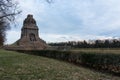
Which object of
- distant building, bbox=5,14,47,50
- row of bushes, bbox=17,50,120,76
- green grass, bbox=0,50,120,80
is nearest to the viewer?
green grass, bbox=0,50,120,80

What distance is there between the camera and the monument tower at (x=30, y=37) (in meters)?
89.5

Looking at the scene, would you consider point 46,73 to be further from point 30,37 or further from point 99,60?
point 30,37

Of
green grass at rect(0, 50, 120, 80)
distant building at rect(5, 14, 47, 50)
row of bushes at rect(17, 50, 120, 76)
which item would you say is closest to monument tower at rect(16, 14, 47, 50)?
distant building at rect(5, 14, 47, 50)

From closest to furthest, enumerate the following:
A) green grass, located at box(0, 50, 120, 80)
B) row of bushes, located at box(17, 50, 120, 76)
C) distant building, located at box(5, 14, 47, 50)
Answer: green grass, located at box(0, 50, 120, 80)
row of bushes, located at box(17, 50, 120, 76)
distant building, located at box(5, 14, 47, 50)

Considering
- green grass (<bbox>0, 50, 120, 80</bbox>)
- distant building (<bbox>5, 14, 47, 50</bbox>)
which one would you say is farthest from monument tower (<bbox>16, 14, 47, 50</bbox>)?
green grass (<bbox>0, 50, 120, 80</bbox>)

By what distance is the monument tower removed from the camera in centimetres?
8950

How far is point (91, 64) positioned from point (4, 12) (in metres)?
8.80

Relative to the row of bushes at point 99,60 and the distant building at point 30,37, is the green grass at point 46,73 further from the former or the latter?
the distant building at point 30,37

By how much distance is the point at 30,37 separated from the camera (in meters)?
93.2

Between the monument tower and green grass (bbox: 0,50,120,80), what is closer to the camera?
green grass (bbox: 0,50,120,80)

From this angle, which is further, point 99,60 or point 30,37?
point 30,37

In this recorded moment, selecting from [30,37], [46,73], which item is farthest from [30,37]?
[46,73]

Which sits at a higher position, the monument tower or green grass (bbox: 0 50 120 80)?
the monument tower

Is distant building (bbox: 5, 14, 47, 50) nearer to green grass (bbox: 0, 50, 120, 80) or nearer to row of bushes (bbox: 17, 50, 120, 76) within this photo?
row of bushes (bbox: 17, 50, 120, 76)
